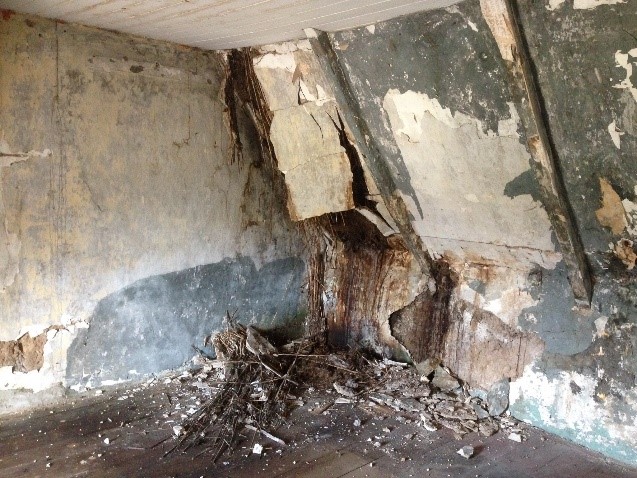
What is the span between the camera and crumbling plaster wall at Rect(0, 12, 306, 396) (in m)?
3.18

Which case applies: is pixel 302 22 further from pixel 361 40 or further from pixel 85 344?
pixel 85 344

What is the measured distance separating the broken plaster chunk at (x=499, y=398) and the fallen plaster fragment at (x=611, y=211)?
4.12ft

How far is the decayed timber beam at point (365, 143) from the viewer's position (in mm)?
3094

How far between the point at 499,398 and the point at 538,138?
1772 millimetres

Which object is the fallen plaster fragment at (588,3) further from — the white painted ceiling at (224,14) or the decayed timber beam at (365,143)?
the decayed timber beam at (365,143)

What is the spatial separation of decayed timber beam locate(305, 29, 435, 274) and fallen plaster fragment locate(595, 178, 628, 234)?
1269 mm

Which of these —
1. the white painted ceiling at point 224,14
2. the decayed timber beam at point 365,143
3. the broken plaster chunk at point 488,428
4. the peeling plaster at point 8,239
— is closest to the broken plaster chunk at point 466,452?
the broken plaster chunk at point 488,428

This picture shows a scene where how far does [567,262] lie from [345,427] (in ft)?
5.28

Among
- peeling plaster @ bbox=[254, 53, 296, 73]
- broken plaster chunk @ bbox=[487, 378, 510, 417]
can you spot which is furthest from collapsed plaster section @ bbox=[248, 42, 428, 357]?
broken plaster chunk @ bbox=[487, 378, 510, 417]

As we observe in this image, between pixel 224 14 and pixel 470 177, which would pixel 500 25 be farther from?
pixel 224 14

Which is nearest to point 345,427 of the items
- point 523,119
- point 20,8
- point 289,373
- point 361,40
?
point 289,373

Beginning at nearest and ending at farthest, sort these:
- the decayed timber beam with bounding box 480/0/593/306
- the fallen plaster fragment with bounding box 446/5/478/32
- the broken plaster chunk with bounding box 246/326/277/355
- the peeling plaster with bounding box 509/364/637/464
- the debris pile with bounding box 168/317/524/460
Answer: the decayed timber beam with bounding box 480/0/593/306, the fallen plaster fragment with bounding box 446/5/478/32, the peeling plaster with bounding box 509/364/637/464, the debris pile with bounding box 168/317/524/460, the broken plaster chunk with bounding box 246/326/277/355

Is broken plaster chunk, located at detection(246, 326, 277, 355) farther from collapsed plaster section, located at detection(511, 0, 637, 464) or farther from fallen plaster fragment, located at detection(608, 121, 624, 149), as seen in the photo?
fallen plaster fragment, located at detection(608, 121, 624, 149)

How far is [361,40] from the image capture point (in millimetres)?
2951
